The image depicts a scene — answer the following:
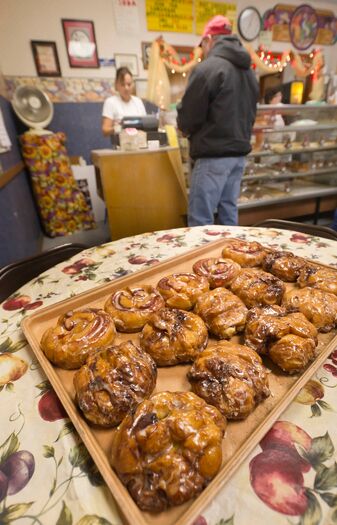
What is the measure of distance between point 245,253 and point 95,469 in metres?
1.04

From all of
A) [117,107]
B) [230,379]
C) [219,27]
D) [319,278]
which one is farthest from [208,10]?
[230,379]

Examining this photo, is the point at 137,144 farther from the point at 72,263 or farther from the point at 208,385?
the point at 208,385

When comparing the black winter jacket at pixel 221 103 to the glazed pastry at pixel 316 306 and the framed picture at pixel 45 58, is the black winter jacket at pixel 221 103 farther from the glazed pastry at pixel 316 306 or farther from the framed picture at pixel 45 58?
the framed picture at pixel 45 58

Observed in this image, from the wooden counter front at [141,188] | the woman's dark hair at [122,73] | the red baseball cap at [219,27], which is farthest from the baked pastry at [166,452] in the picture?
the woman's dark hair at [122,73]

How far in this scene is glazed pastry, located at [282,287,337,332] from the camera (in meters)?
0.94

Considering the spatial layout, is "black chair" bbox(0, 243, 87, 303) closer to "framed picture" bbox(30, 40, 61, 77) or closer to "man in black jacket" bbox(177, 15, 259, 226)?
"man in black jacket" bbox(177, 15, 259, 226)

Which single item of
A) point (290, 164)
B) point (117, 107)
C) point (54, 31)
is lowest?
point (290, 164)

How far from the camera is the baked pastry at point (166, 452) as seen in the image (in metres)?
0.53

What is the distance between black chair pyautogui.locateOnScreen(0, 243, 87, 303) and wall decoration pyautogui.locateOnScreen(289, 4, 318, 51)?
632 centimetres

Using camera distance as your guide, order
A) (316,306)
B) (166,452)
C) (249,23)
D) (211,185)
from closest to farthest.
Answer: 1. (166,452)
2. (316,306)
3. (211,185)
4. (249,23)

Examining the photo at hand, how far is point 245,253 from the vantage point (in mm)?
1376

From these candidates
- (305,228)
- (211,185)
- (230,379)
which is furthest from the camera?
(211,185)

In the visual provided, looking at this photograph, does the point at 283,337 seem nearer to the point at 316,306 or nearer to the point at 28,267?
the point at 316,306

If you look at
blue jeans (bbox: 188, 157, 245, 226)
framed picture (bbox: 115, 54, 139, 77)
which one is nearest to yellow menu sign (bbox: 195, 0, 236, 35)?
framed picture (bbox: 115, 54, 139, 77)
